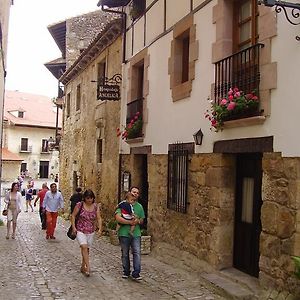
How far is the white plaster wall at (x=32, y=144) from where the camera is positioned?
4938 cm

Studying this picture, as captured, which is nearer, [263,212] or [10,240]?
[263,212]

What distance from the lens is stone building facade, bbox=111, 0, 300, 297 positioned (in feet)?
19.0

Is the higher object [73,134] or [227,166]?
[73,134]

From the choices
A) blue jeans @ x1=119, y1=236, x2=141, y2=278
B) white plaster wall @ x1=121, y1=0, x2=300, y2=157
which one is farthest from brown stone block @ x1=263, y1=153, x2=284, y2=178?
blue jeans @ x1=119, y1=236, x2=141, y2=278

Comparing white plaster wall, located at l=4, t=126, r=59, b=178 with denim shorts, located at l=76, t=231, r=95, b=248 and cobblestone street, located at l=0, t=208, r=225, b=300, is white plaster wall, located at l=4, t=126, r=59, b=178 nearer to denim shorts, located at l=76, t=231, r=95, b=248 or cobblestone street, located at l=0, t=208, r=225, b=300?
cobblestone street, located at l=0, t=208, r=225, b=300

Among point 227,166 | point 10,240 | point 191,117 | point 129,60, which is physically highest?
point 129,60

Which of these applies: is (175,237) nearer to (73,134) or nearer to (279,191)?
(279,191)

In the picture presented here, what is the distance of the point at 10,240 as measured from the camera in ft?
39.1

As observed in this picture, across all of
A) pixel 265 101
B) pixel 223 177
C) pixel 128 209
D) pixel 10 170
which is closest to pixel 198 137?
pixel 223 177

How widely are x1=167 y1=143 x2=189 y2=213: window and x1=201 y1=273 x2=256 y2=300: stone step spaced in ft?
5.38

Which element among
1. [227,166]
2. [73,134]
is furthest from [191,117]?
[73,134]

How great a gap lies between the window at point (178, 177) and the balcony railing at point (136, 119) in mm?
1893

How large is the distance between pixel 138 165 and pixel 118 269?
3782 millimetres

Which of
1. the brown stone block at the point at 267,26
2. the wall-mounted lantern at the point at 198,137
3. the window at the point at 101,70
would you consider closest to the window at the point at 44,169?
the window at the point at 101,70
